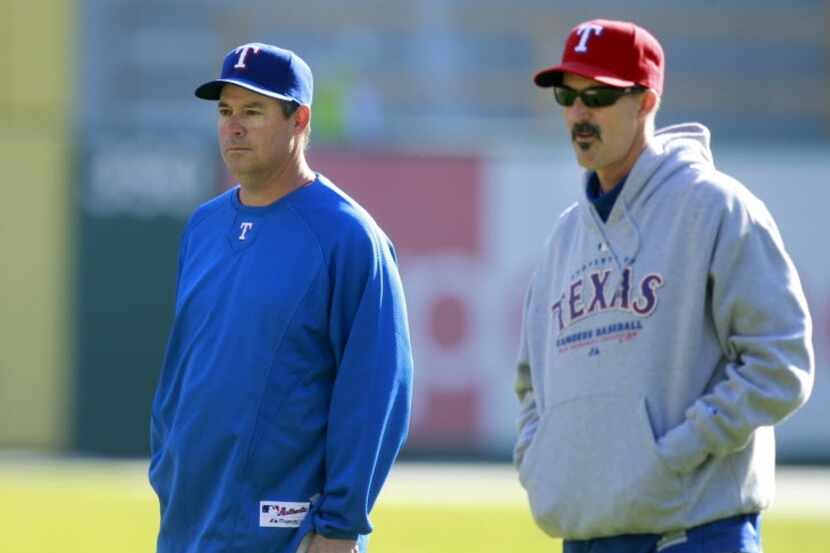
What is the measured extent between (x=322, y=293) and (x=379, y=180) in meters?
14.5

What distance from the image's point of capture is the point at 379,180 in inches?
752

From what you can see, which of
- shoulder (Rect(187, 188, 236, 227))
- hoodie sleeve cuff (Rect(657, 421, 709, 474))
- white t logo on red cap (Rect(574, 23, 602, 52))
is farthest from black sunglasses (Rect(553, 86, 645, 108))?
shoulder (Rect(187, 188, 236, 227))

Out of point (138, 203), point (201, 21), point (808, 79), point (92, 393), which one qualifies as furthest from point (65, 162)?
point (808, 79)

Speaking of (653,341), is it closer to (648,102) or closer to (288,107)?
(648,102)

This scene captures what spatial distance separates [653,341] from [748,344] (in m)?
0.23

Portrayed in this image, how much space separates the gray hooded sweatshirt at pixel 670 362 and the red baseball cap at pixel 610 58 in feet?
0.60

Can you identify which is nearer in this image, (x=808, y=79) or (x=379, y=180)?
(x=379, y=180)

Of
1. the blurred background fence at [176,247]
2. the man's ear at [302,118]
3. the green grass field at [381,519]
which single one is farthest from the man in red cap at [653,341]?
the blurred background fence at [176,247]

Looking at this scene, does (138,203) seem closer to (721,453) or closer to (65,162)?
(65,162)

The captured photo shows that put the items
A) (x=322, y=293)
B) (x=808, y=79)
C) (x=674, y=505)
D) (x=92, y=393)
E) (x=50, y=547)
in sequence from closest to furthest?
(x=674, y=505)
(x=322, y=293)
(x=50, y=547)
(x=92, y=393)
(x=808, y=79)

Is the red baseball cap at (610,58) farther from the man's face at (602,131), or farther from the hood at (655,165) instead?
the hood at (655,165)

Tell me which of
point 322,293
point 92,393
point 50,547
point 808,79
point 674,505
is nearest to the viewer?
point 674,505

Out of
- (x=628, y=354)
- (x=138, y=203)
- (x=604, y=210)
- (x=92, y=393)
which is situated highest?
(x=604, y=210)

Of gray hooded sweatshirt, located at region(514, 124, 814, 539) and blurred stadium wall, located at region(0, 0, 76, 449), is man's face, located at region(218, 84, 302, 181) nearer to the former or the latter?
gray hooded sweatshirt, located at region(514, 124, 814, 539)
